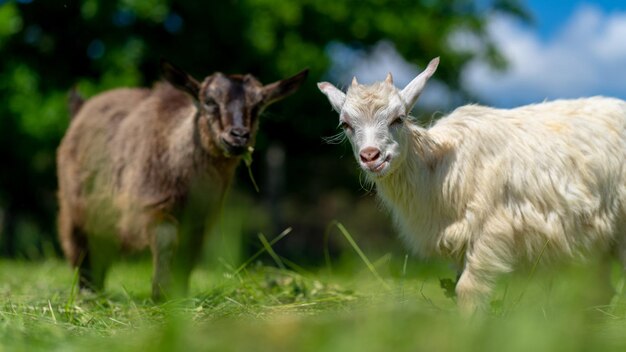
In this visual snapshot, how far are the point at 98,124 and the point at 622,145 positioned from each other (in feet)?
15.9

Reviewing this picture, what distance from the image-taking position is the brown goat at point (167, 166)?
661 cm

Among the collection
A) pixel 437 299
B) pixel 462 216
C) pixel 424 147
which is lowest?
pixel 437 299

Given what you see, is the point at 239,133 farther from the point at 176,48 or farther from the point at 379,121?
the point at 176,48

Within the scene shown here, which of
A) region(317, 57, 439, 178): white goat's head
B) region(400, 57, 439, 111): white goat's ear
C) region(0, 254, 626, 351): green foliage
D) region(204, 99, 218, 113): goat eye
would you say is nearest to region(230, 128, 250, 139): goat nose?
region(204, 99, 218, 113): goat eye

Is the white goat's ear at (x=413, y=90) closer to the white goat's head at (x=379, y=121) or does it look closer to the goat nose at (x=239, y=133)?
the white goat's head at (x=379, y=121)

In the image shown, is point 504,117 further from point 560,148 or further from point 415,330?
point 415,330

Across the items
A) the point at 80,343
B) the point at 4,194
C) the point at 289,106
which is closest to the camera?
the point at 80,343

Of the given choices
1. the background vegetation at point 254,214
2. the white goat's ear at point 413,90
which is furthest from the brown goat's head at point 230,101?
the white goat's ear at point 413,90

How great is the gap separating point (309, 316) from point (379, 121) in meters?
1.37

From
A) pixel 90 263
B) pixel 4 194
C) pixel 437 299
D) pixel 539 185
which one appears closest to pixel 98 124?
pixel 90 263

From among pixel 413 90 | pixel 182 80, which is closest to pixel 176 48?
pixel 182 80

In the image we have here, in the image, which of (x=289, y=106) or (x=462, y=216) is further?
(x=289, y=106)

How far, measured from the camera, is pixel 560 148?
528cm

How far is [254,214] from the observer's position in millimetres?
15852
